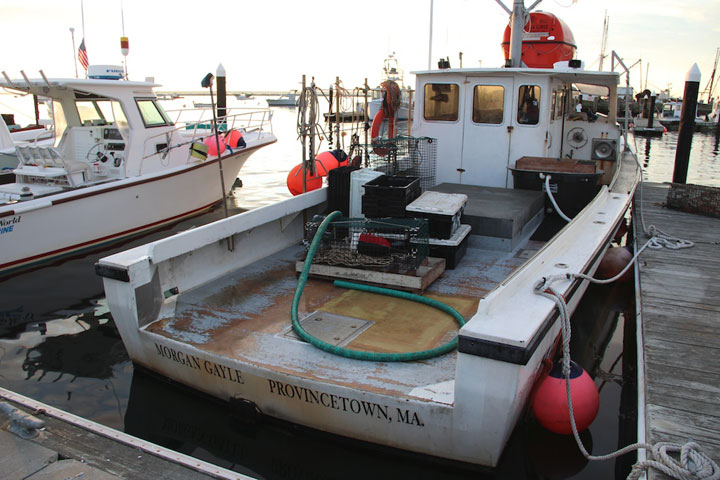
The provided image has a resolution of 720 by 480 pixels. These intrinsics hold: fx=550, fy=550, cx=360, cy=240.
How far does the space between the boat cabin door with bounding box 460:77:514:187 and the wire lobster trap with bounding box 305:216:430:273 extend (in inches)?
115

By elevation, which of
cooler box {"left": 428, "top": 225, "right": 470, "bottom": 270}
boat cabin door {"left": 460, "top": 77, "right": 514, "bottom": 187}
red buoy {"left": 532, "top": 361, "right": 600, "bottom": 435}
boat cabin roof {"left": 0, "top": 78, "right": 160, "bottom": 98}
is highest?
boat cabin roof {"left": 0, "top": 78, "right": 160, "bottom": 98}

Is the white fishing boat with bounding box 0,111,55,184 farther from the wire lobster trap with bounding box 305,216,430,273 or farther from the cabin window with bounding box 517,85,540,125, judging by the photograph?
the cabin window with bounding box 517,85,540,125

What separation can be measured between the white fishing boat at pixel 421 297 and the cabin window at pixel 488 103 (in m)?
0.02

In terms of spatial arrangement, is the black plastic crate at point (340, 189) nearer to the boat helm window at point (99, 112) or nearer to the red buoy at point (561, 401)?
the red buoy at point (561, 401)

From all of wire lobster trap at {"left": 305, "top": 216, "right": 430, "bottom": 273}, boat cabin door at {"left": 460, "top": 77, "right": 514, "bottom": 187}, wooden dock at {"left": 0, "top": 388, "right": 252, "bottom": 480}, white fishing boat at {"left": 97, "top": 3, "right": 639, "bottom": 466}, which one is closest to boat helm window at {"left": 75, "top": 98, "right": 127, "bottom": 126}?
white fishing boat at {"left": 97, "top": 3, "right": 639, "bottom": 466}

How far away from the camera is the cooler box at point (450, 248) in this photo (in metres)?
5.52

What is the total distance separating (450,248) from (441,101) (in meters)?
3.29

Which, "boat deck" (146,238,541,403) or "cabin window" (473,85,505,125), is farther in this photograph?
"cabin window" (473,85,505,125)

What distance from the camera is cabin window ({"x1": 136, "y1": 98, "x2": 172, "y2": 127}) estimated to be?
36.2ft

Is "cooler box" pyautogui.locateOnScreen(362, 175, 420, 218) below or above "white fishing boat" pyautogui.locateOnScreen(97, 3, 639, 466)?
above

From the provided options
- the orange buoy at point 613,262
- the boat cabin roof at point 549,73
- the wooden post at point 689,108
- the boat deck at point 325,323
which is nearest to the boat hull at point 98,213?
the boat deck at point 325,323

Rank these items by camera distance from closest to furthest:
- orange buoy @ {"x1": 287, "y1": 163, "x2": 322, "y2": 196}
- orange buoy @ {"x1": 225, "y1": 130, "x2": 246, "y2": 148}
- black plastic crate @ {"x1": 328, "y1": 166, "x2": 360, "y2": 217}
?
black plastic crate @ {"x1": 328, "y1": 166, "x2": 360, "y2": 217} → orange buoy @ {"x1": 287, "y1": 163, "x2": 322, "y2": 196} → orange buoy @ {"x1": 225, "y1": 130, "x2": 246, "y2": 148}

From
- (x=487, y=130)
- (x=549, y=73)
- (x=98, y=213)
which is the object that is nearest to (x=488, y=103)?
(x=487, y=130)

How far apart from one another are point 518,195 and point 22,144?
9.01 metres
